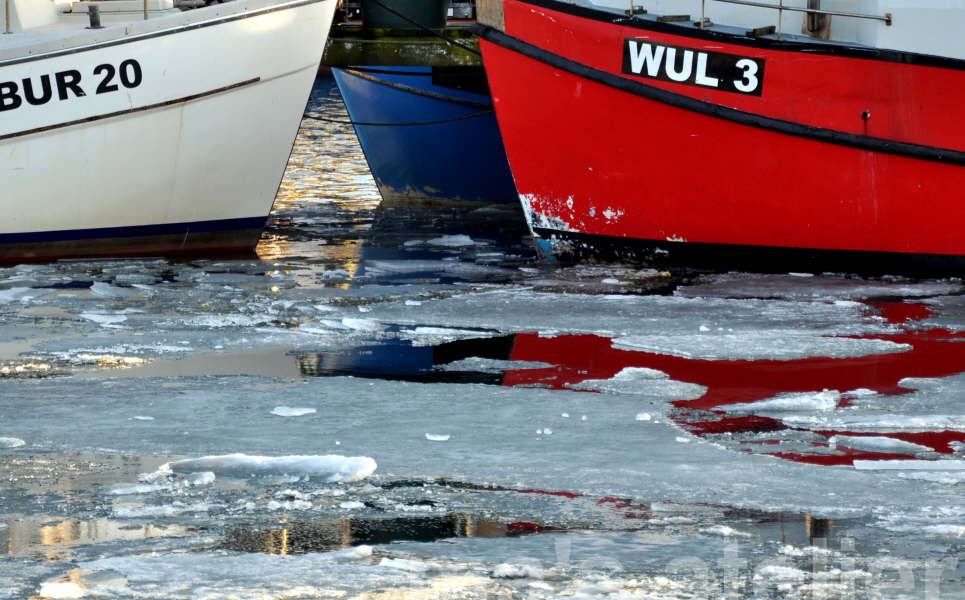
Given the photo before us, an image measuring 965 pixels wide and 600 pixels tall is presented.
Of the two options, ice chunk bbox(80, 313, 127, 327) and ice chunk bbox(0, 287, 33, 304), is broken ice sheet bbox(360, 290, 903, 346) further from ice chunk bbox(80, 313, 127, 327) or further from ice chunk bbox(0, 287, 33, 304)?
ice chunk bbox(0, 287, 33, 304)

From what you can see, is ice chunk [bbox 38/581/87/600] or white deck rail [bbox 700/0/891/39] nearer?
ice chunk [bbox 38/581/87/600]

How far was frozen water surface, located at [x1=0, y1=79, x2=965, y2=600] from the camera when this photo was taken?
11.6 ft

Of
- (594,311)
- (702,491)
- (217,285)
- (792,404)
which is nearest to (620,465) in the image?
(702,491)

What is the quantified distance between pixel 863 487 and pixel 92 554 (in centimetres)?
216

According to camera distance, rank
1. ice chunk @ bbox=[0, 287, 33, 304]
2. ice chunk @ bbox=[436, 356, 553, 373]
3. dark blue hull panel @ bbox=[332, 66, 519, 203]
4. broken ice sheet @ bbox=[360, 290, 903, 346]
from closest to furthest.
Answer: ice chunk @ bbox=[436, 356, 553, 373]
broken ice sheet @ bbox=[360, 290, 903, 346]
ice chunk @ bbox=[0, 287, 33, 304]
dark blue hull panel @ bbox=[332, 66, 519, 203]

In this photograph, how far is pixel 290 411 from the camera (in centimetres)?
511

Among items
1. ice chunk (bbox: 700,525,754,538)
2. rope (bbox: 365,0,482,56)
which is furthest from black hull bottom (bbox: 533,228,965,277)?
ice chunk (bbox: 700,525,754,538)

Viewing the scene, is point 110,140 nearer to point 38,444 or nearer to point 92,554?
point 38,444

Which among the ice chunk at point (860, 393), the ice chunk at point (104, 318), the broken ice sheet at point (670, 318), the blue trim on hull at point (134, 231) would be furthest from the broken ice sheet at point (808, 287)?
the blue trim on hull at point (134, 231)

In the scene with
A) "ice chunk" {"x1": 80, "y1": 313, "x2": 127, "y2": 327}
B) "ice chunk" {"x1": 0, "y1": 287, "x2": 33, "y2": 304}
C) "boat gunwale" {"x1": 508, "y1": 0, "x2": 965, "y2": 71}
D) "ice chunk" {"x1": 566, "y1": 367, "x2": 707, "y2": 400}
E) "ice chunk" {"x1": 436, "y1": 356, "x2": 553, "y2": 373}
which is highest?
"boat gunwale" {"x1": 508, "y1": 0, "x2": 965, "y2": 71}

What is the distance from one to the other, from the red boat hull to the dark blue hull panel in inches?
135

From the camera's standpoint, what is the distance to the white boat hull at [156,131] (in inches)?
354

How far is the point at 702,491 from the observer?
4.15 meters

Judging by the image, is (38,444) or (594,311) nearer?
(38,444)
